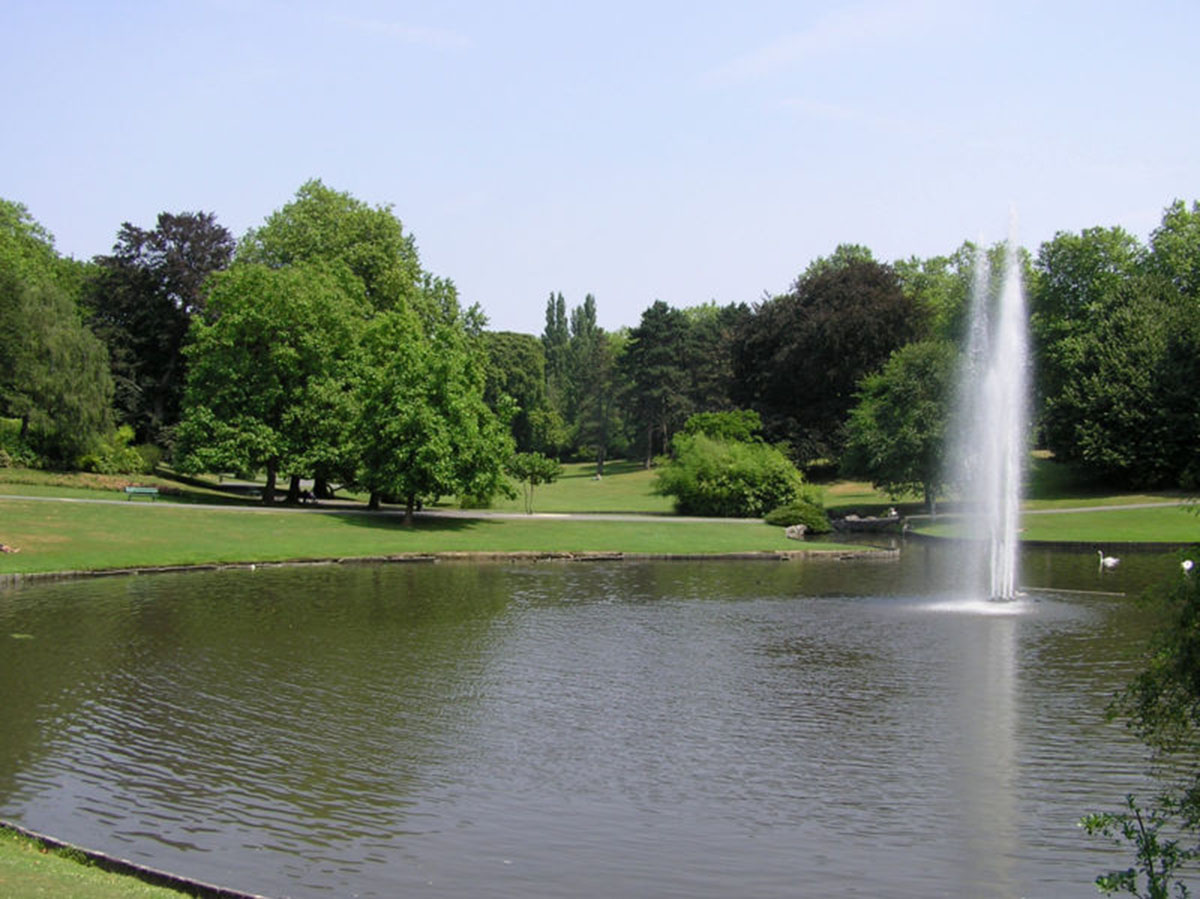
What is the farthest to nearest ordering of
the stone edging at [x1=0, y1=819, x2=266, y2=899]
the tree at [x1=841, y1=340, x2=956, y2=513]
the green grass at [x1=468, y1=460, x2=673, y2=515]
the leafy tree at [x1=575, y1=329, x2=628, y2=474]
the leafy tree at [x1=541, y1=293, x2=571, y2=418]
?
the leafy tree at [x1=541, y1=293, x2=571, y2=418], the leafy tree at [x1=575, y1=329, x2=628, y2=474], the green grass at [x1=468, y1=460, x2=673, y2=515], the tree at [x1=841, y1=340, x2=956, y2=513], the stone edging at [x1=0, y1=819, x2=266, y2=899]

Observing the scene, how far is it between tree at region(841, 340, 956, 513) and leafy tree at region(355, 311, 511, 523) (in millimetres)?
26356

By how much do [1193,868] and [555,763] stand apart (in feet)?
27.2

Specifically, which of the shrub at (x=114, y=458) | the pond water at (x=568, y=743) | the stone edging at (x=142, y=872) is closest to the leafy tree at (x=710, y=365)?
the shrub at (x=114, y=458)

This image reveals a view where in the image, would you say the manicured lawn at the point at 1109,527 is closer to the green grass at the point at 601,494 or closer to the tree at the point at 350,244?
the green grass at the point at 601,494

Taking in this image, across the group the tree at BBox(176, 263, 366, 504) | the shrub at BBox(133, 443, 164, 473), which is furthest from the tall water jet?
the shrub at BBox(133, 443, 164, 473)

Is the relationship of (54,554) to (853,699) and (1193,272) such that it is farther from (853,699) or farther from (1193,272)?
(1193,272)

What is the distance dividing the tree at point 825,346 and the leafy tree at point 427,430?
135 ft

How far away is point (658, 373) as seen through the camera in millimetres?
115875

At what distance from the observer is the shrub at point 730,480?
63188 mm

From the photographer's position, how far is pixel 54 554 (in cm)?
3697

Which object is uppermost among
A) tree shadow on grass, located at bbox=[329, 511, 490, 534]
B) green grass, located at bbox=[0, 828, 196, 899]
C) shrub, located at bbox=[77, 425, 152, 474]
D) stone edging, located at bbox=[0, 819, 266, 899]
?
shrub, located at bbox=[77, 425, 152, 474]

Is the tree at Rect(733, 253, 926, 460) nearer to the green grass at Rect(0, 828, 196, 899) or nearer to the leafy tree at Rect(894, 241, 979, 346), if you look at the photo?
the leafy tree at Rect(894, 241, 979, 346)

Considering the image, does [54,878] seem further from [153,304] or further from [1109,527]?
[153,304]

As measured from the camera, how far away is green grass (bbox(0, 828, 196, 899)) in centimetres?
953
